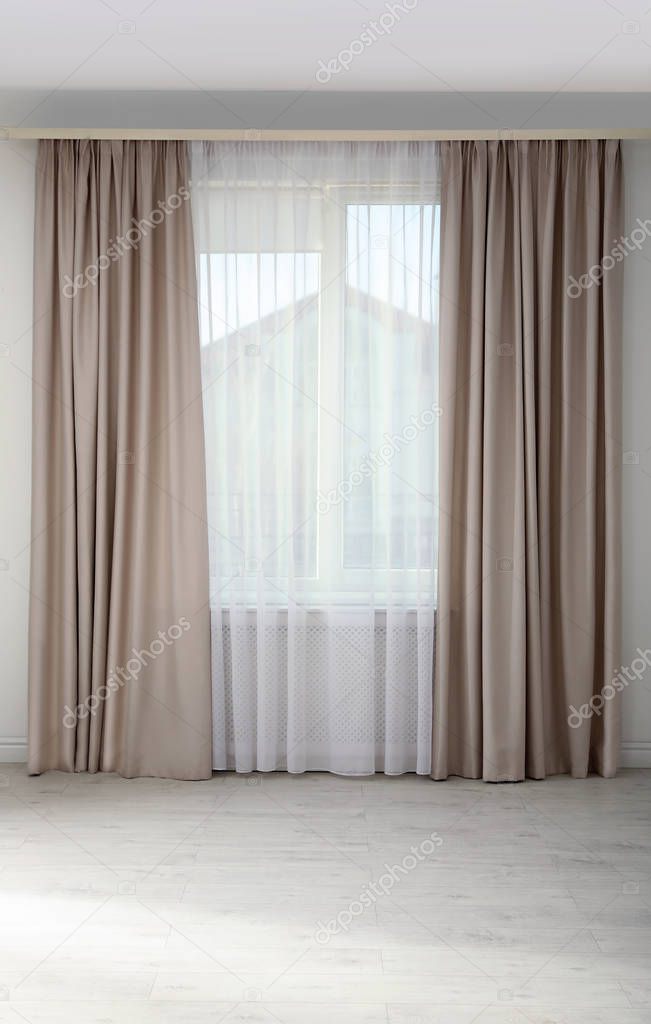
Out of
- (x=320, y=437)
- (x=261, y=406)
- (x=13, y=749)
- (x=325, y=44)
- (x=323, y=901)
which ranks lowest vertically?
(x=323, y=901)

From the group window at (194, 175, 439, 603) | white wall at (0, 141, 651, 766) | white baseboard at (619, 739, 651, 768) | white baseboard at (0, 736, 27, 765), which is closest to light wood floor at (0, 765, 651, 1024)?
white baseboard at (619, 739, 651, 768)

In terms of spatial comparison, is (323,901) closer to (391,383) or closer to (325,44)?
(391,383)

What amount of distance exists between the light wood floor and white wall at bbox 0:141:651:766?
1.35ft

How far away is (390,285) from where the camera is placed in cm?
361

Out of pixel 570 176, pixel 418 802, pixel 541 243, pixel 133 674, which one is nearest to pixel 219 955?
pixel 418 802

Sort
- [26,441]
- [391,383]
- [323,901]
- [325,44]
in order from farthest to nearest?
[26,441]
[391,383]
[325,44]
[323,901]

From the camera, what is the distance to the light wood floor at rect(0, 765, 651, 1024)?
2.17m

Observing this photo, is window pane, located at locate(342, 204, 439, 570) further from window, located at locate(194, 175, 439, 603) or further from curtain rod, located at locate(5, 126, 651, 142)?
curtain rod, located at locate(5, 126, 651, 142)

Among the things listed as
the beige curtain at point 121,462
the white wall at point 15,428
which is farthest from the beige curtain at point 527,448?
the white wall at point 15,428

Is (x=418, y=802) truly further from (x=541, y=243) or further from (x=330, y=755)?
(x=541, y=243)

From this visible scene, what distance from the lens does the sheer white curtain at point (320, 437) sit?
11.8ft

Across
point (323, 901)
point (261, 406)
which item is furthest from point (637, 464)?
point (323, 901)

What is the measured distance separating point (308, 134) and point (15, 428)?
168cm

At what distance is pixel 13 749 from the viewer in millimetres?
3811
